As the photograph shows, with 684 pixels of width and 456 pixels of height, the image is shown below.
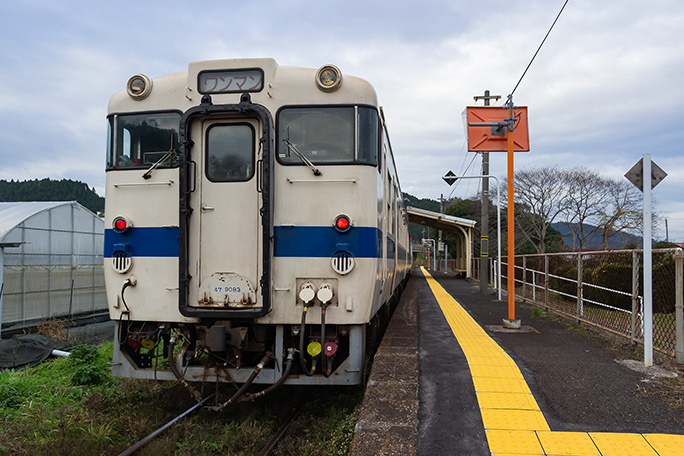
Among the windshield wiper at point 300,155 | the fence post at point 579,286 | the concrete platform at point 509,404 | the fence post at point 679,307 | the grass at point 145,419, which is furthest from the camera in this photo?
the fence post at point 579,286

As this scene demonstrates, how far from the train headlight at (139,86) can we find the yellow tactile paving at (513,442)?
4.22m

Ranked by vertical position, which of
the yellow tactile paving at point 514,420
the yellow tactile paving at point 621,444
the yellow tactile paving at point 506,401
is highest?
the yellow tactile paving at point 506,401

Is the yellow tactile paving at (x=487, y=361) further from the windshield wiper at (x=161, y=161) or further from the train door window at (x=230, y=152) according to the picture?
the windshield wiper at (x=161, y=161)

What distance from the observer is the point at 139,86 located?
15.9ft

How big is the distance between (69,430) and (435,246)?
4850 cm

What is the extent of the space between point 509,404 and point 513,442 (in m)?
0.68

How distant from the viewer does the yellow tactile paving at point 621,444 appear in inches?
129

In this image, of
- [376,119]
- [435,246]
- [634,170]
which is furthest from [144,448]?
[435,246]

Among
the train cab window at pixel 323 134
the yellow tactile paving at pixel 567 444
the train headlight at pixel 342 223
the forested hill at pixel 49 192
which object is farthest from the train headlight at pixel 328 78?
the forested hill at pixel 49 192

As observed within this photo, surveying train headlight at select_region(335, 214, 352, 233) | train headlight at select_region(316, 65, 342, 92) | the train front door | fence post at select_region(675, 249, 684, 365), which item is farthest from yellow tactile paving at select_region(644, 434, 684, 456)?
train headlight at select_region(316, 65, 342, 92)

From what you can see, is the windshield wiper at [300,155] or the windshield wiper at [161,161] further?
the windshield wiper at [161,161]

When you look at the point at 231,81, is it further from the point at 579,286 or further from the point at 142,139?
the point at 579,286

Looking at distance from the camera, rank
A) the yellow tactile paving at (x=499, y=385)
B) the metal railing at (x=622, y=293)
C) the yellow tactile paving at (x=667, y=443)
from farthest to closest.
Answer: the metal railing at (x=622, y=293)
the yellow tactile paving at (x=499, y=385)
the yellow tactile paving at (x=667, y=443)

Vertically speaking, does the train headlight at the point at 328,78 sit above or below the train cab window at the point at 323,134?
above
